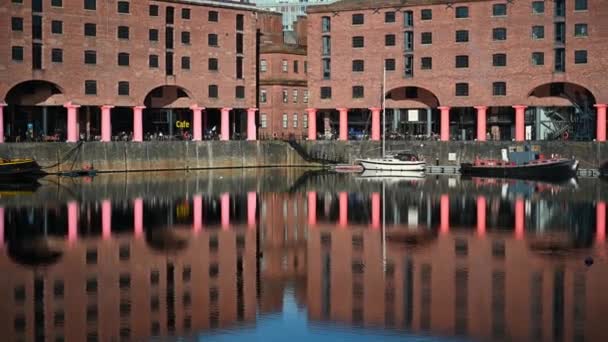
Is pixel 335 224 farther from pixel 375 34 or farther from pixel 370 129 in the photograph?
pixel 370 129

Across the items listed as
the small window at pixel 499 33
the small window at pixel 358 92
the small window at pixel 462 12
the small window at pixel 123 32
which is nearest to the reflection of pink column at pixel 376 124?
the small window at pixel 358 92

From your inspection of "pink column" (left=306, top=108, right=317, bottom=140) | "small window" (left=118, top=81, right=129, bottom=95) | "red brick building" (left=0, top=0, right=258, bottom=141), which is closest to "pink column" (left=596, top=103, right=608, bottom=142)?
"pink column" (left=306, top=108, right=317, bottom=140)

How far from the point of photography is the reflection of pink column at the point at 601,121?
82.9 metres

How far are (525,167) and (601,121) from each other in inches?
312

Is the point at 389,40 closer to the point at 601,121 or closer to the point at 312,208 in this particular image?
the point at 601,121

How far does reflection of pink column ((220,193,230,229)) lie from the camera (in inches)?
1894

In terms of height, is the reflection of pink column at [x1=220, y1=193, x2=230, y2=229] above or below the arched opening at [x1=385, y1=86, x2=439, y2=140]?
below

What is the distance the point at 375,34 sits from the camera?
92.2 metres

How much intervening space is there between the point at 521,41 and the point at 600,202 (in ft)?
103

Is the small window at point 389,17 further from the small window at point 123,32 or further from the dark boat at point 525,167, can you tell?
the small window at point 123,32

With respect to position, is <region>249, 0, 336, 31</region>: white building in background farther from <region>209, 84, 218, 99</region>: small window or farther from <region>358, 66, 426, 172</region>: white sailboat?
<region>358, 66, 426, 172</region>: white sailboat

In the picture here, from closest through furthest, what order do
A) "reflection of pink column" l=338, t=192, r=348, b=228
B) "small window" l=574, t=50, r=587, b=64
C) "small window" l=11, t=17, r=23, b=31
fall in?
"reflection of pink column" l=338, t=192, r=348, b=228, "small window" l=11, t=17, r=23, b=31, "small window" l=574, t=50, r=587, b=64

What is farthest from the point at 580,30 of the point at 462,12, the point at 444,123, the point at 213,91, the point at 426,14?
the point at 213,91

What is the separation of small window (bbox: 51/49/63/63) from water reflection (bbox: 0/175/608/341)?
89.8 feet
